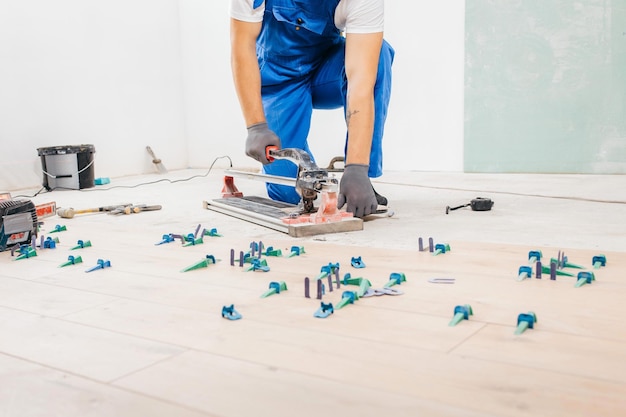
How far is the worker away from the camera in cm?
244

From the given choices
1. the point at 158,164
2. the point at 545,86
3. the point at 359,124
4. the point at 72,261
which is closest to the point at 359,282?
the point at 72,261

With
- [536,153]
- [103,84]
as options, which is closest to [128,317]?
[536,153]

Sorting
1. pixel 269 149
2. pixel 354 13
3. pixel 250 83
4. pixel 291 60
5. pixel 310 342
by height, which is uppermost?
pixel 354 13

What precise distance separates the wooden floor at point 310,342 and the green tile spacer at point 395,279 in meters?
0.03

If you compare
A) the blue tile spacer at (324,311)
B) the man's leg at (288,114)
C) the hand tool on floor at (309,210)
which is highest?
the man's leg at (288,114)

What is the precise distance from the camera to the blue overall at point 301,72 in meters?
2.68

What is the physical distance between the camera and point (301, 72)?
2.91 metres

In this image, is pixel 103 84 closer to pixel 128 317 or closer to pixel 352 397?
pixel 128 317

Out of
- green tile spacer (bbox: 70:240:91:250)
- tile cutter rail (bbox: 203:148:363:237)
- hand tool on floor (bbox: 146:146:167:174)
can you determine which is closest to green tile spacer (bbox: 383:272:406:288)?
tile cutter rail (bbox: 203:148:363:237)

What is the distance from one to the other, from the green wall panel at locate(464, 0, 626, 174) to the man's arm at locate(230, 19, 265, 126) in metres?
1.97

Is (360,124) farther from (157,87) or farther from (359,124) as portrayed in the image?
(157,87)

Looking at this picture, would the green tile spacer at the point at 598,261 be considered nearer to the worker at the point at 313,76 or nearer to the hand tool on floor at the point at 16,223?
the worker at the point at 313,76

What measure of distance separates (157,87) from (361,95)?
324cm

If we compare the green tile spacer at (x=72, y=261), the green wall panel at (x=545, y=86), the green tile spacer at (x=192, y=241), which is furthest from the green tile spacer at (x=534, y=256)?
the green wall panel at (x=545, y=86)
